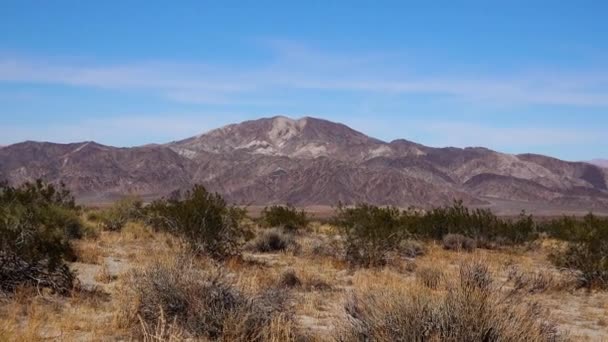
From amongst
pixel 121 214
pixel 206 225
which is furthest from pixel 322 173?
pixel 206 225

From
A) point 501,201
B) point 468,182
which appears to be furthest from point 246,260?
point 468,182

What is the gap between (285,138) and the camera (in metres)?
193

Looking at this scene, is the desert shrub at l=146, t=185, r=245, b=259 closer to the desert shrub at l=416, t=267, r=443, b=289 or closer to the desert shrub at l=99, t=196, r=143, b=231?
the desert shrub at l=416, t=267, r=443, b=289

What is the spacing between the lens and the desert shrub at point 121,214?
28.4 meters

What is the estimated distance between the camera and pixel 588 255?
647 inches

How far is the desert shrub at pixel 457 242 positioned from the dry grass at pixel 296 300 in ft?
21.1

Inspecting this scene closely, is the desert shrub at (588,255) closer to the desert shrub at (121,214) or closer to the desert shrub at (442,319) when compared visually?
the desert shrub at (442,319)

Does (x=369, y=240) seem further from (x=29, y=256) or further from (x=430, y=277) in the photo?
(x=29, y=256)

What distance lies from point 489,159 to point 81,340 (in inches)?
6799

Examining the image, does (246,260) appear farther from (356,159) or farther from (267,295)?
(356,159)

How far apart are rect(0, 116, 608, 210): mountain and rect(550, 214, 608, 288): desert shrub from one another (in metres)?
107

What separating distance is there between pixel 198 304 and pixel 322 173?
130 m

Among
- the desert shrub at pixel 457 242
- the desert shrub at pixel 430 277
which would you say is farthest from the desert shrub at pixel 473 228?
the desert shrub at pixel 430 277

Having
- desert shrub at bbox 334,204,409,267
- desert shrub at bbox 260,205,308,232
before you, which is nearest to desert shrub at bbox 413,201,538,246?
desert shrub at bbox 260,205,308,232
